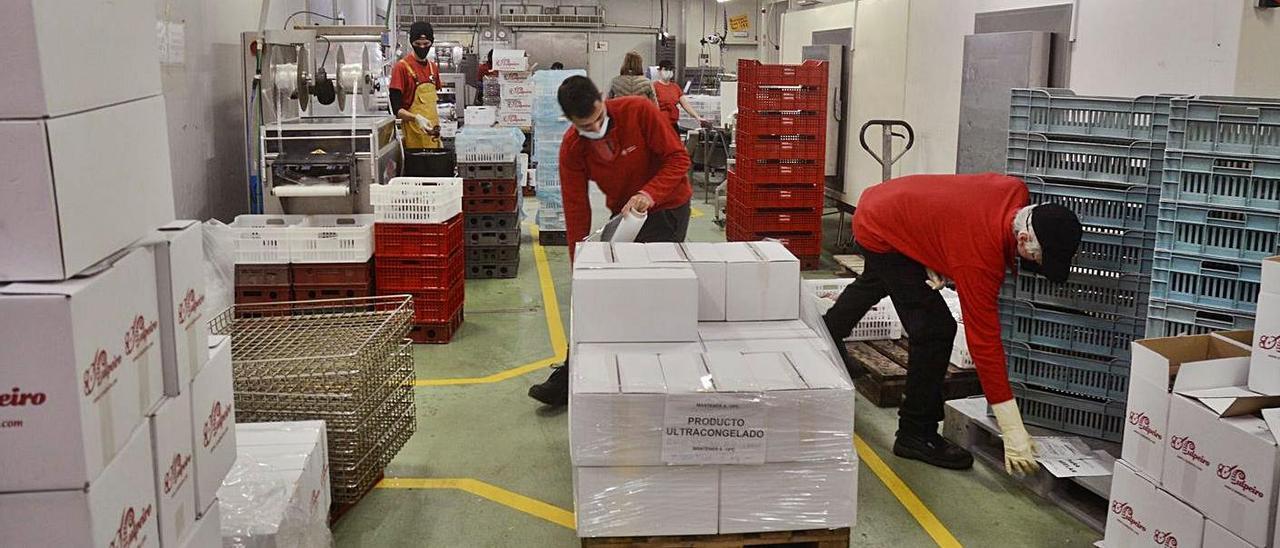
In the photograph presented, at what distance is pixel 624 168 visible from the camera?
518 cm

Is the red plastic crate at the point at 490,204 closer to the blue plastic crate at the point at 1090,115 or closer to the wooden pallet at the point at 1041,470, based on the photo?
the wooden pallet at the point at 1041,470

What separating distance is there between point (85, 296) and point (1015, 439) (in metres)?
3.29

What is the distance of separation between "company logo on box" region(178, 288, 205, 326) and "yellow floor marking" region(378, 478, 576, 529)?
194cm

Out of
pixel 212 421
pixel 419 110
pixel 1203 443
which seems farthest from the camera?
pixel 419 110

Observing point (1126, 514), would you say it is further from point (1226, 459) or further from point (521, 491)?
point (521, 491)

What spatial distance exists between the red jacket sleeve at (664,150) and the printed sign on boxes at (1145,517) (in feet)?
8.06

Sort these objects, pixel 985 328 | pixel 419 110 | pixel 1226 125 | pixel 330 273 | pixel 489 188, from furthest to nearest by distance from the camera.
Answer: pixel 419 110 < pixel 489 188 < pixel 330 273 < pixel 985 328 < pixel 1226 125

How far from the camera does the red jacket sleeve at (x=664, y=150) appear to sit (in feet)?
16.6

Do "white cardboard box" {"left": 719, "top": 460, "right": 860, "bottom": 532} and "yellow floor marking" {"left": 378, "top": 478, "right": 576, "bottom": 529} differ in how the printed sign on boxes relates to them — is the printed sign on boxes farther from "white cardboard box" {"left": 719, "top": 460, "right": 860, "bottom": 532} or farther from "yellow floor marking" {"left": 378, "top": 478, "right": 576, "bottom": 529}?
"yellow floor marking" {"left": 378, "top": 478, "right": 576, "bottom": 529}

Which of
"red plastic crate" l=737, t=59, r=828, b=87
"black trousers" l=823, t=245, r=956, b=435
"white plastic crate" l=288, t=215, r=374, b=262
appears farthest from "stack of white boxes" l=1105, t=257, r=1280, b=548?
"red plastic crate" l=737, t=59, r=828, b=87

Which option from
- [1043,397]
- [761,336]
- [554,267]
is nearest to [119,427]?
[761,336]

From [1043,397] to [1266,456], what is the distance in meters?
1.72

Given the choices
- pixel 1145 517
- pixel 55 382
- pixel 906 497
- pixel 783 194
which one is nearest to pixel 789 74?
pixel 783 194

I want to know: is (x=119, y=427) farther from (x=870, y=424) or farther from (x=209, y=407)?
(x=870, y=424)
